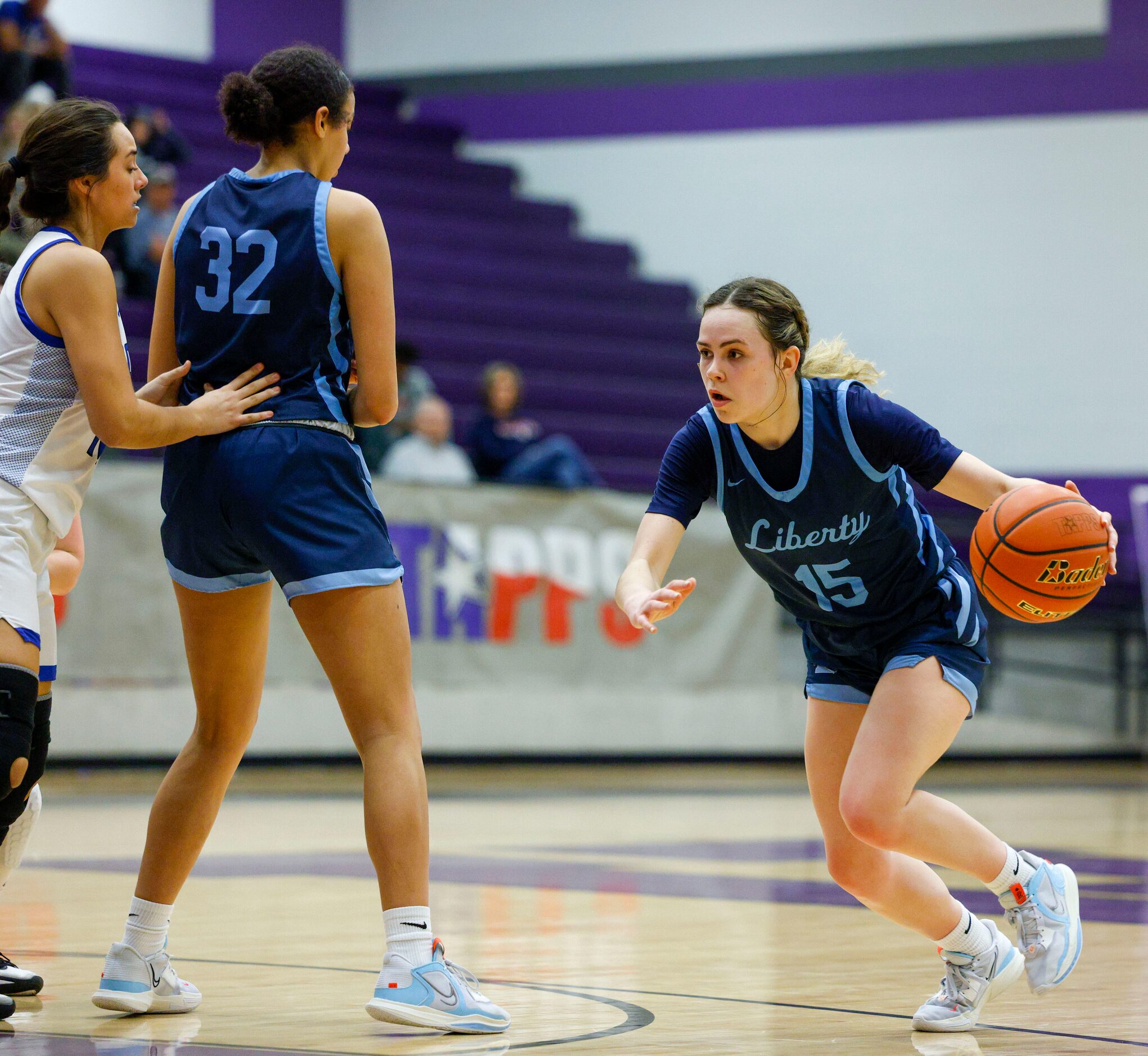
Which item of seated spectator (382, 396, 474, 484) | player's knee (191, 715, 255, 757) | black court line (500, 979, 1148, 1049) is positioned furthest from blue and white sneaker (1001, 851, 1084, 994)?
seated spectator (382, 396, 474, 484)

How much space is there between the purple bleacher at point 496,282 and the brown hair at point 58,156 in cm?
902

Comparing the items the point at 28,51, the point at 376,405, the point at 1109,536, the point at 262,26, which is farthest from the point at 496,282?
the point at 376,405

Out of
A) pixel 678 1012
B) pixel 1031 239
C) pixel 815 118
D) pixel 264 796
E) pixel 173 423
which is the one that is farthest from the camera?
pixel 815 118

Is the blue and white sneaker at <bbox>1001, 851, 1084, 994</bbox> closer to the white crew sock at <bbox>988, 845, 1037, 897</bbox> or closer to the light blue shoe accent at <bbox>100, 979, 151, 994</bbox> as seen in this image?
the white crew sock at <bbox>988, 845, 1037, 897</bbox>

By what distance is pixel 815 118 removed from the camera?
579 inches

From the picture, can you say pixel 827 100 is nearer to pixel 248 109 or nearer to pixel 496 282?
pixel 496 282

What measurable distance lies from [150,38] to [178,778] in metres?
13.2

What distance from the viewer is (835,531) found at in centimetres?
349

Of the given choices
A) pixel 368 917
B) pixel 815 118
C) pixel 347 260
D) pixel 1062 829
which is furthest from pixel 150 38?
pixel 347 260

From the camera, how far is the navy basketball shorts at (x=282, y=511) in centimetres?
309

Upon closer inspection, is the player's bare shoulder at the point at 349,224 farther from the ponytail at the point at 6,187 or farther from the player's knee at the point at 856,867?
the player's knee at the point at 856,867

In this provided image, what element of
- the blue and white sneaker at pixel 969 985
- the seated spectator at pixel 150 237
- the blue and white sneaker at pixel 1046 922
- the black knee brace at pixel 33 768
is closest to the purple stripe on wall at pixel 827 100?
the seated spectator at pixel 150 237

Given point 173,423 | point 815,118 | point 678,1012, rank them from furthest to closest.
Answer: point 815,118, point 678,1012, point 173,423

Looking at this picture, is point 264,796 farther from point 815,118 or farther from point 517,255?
point 815,118
